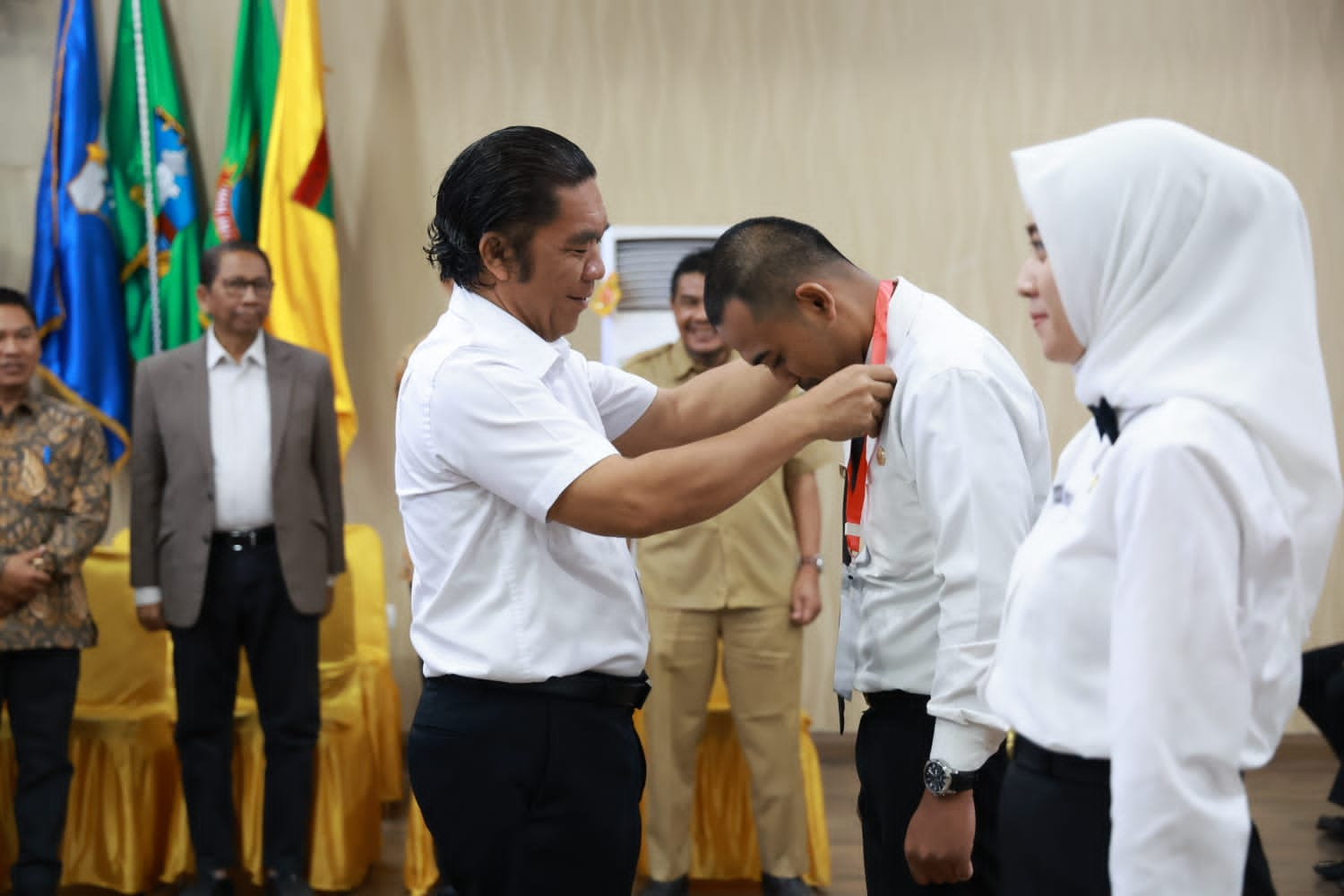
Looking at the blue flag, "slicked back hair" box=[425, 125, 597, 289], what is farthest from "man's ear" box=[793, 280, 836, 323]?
the blue flag

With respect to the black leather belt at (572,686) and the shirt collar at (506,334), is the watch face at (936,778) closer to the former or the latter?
the black leather belt at (572,686)

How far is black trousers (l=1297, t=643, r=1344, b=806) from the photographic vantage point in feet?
12.7

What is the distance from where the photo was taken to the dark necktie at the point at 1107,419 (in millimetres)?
1258

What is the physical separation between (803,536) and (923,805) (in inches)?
89.3

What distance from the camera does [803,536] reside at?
3906 millimetres

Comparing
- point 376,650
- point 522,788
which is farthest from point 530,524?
point 376,650

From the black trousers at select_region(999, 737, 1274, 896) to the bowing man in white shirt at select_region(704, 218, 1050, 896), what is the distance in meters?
0.25

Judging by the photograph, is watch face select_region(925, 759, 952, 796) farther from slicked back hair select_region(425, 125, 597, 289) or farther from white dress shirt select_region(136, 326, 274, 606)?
white dress shirt select_region(136, 326, 274, 606)

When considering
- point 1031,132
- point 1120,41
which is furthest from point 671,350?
point 1120,41

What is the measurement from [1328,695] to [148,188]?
13.4 feet

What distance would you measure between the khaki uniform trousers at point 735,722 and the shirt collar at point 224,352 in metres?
1.32

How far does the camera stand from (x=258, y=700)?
372cm

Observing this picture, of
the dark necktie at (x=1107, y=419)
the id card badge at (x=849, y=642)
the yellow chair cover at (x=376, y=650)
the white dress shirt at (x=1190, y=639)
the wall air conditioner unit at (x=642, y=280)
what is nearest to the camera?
the white dress shirt at (x=1190, y=639)

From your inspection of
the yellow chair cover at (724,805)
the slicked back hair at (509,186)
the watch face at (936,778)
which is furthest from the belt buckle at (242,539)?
the watch face at (936,778)
